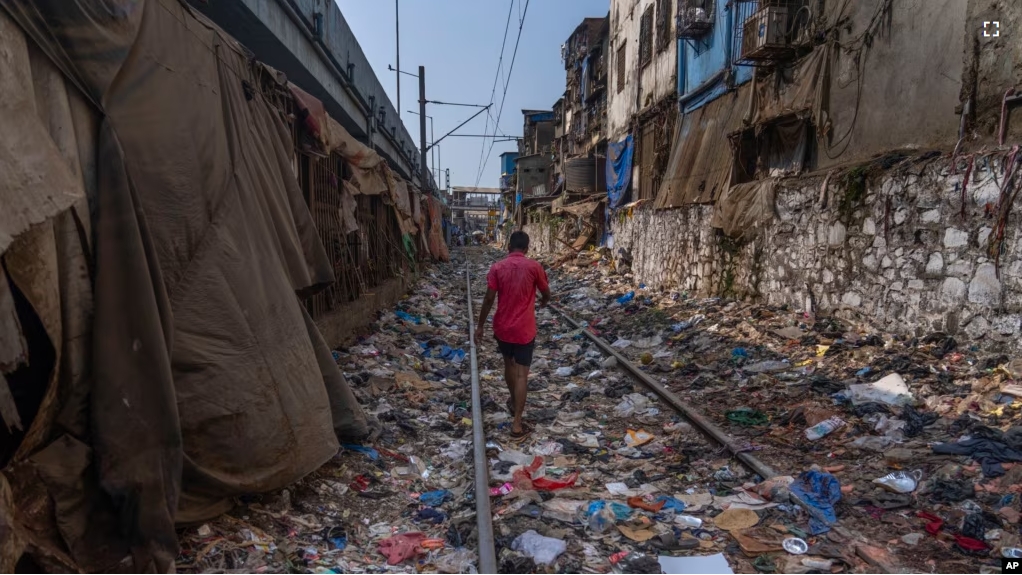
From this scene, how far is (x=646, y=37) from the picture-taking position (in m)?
18.7

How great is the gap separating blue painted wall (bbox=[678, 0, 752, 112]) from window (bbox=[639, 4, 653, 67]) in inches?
133

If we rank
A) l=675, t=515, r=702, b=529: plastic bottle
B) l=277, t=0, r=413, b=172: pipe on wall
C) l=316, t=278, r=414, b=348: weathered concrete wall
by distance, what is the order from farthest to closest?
l=277, t=0, r=413, b=172: pipe on wall → l=316, t=278, r=414, b=348: weathered concrete wall → l=675, t=515, r=702, b=529: plastic bottle

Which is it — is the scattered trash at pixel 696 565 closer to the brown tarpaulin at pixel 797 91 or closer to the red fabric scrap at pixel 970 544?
the red fabric scrap at pixel 970 544

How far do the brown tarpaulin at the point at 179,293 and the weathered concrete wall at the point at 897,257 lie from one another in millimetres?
6285

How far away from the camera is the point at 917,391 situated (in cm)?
567

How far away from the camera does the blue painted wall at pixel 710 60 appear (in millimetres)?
12445

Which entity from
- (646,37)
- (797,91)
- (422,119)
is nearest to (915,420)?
(797,91)

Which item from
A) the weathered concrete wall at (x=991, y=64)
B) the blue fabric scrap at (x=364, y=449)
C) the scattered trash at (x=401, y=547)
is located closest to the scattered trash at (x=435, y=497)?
the scattered trash at (x=401, y=547)

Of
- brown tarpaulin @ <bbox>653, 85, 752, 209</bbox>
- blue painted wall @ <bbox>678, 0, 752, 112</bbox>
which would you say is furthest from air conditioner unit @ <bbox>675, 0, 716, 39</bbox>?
brown tarpaulin @ <bbox>653, 85, 752, 209</bbox>

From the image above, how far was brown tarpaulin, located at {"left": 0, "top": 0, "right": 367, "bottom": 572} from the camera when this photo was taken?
104 inches

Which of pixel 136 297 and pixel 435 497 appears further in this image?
pixel 435 497

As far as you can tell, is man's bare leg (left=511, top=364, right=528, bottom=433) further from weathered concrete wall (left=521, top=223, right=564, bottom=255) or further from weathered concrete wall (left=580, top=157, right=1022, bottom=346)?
weathered concrete wall (left=521, top=223, right=564, bottom=255)

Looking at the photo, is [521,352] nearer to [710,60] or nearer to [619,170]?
[710,60]

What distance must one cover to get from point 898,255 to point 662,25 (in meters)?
12.4
